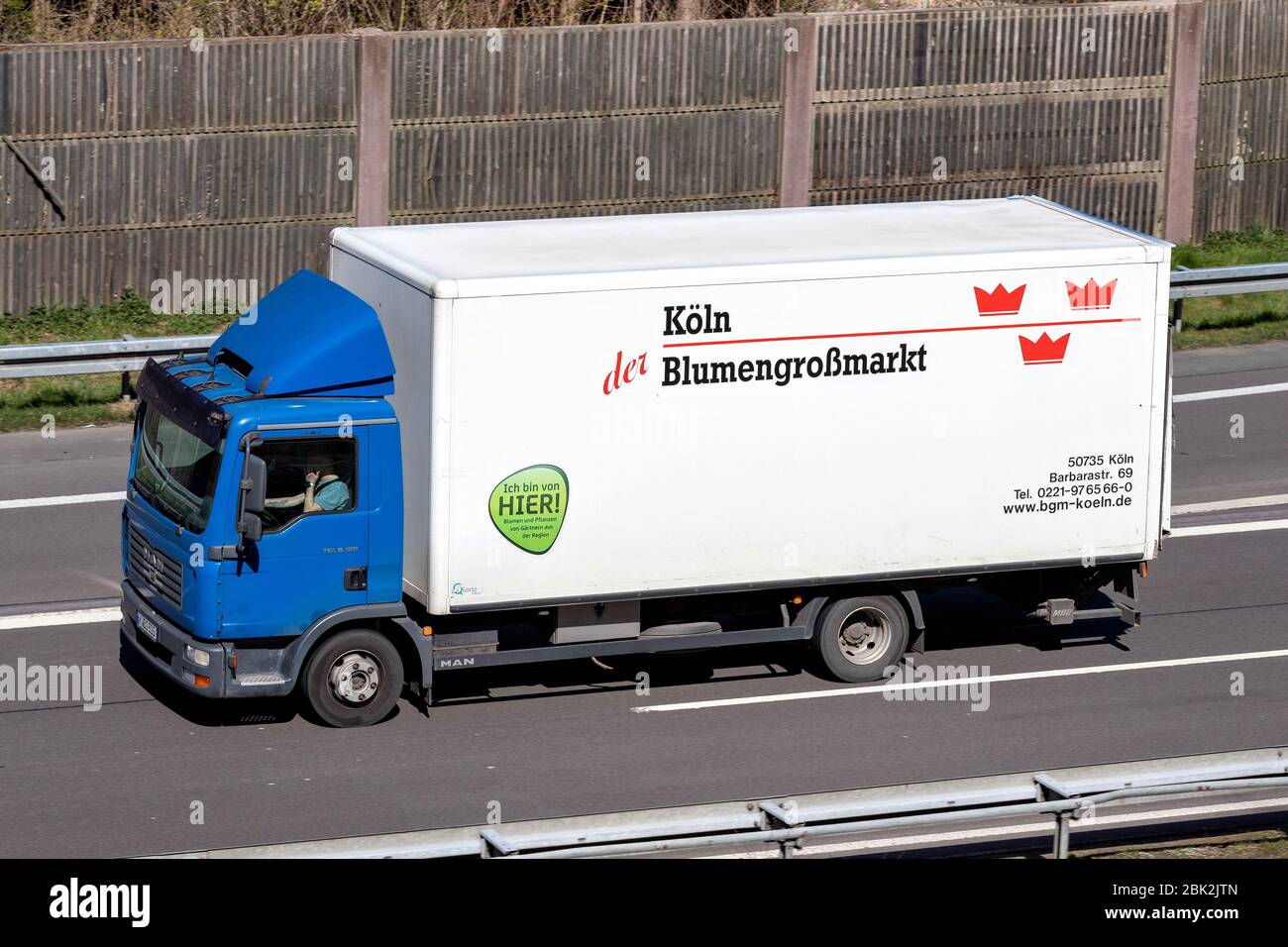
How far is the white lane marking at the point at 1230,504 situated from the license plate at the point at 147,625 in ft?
30.4

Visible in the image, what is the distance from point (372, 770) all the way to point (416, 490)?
1738 millimetres

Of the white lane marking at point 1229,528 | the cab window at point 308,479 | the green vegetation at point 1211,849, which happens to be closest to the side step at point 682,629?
the cab window at point 308,479

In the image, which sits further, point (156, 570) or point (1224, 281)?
point (1224, 281)

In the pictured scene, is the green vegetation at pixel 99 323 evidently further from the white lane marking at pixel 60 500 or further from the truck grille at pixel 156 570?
the truck grille at pixel 156 570

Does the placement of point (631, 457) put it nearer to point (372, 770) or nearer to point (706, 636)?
point (706, 636)

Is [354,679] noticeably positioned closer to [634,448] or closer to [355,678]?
[355,678]

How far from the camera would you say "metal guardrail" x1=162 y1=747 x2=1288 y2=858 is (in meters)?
8.36

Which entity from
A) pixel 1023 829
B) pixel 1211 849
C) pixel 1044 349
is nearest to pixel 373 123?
pixel 1044 349

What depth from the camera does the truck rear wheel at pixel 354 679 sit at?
12.0m

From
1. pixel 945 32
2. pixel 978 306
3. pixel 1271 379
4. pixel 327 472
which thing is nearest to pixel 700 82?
pixel 945 32

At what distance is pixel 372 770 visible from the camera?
38.3 feet

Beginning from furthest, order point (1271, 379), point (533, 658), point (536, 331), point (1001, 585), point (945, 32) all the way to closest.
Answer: point (945, 32) < point (1271, 379) < point (1001, 585) < point (533, 658) < point (536, 331)

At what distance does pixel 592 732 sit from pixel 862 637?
213 cm

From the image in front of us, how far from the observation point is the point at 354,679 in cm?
1218
